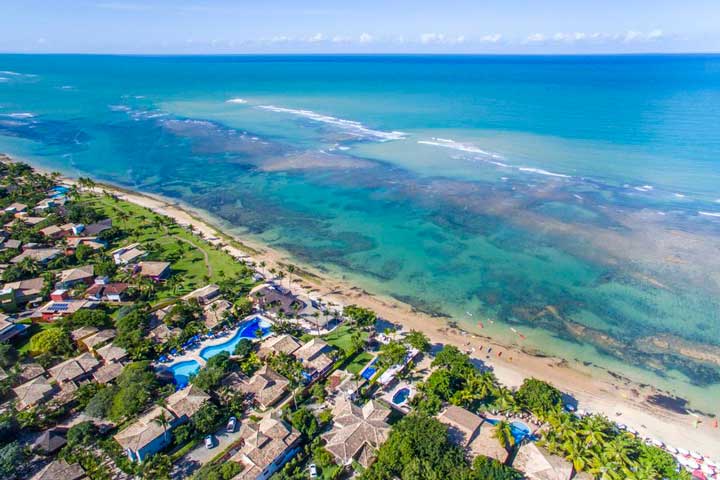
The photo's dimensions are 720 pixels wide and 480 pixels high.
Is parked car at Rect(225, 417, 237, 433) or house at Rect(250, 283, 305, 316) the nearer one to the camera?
parked car at Rect(225, 417, 237, 433)

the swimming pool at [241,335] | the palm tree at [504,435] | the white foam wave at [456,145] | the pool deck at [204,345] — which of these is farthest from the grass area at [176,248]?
the white foam wave at [456,145]

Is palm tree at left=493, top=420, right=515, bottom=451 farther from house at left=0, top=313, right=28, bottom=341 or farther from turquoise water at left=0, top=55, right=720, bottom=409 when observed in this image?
house at left=0, top=313, right=28, bottom=341

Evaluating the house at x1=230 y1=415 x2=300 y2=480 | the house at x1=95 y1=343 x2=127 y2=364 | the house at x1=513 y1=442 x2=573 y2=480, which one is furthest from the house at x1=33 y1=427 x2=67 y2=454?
the house at x1=513 y1=442 x2=573 y2=480

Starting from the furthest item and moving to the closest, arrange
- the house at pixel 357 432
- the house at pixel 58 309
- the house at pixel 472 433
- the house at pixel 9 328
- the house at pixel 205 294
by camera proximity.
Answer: the house at pixel 205 294 → the house at pixel 58 309 → the house at pixel 9 328 → the house at pixel 472 433 → the house at pixel 357 432

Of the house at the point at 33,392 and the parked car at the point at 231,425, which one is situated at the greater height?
the house at the point at 33,392

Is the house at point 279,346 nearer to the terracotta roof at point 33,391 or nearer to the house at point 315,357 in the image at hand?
the house at point 315,357

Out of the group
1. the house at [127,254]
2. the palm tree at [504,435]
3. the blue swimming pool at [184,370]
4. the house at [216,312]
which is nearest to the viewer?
the palm tree at [504,435]

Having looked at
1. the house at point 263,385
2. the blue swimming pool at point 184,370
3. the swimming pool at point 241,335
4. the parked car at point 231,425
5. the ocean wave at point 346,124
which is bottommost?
the swimming pool at point 241,335
